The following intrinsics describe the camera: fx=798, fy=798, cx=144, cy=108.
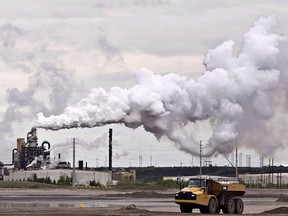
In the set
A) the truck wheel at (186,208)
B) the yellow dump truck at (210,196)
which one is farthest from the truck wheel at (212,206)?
the truck wheel at (186,208)

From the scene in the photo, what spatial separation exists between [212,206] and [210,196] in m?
0.86

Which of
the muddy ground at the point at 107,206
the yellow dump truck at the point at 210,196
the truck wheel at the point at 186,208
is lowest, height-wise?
the muddy ground at the point at 107,206

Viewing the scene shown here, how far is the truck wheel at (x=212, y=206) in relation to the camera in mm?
66750

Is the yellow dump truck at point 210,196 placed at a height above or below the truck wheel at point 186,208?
above

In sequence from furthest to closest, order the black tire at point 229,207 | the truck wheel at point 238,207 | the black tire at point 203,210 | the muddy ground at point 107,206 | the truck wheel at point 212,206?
the truck wheel at point 238,207 → the black tire at point 229,207 → the black tire at point 203,210 → the truck wheel at point 212,206 → the muddy ground at point 107,206

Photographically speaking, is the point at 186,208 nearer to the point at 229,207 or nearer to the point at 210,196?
the point at 210,196

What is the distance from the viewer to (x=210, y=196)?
66.9 m

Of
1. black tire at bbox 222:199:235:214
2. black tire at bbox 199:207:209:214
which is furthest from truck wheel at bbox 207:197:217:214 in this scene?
black tire at bbox 222:199:235:214

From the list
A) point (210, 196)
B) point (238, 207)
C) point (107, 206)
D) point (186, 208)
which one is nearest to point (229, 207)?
point (238, 207)

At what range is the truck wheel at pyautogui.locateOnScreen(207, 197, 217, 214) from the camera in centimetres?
6675

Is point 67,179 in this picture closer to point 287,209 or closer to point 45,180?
point 45,180

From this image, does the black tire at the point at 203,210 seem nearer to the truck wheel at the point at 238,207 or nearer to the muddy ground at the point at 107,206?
the muddy ground at the point at 107,206

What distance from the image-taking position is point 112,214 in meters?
59.9

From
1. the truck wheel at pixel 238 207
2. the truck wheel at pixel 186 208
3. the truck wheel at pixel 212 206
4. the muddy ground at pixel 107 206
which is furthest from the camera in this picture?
the truck wheel at pixel 238 207
